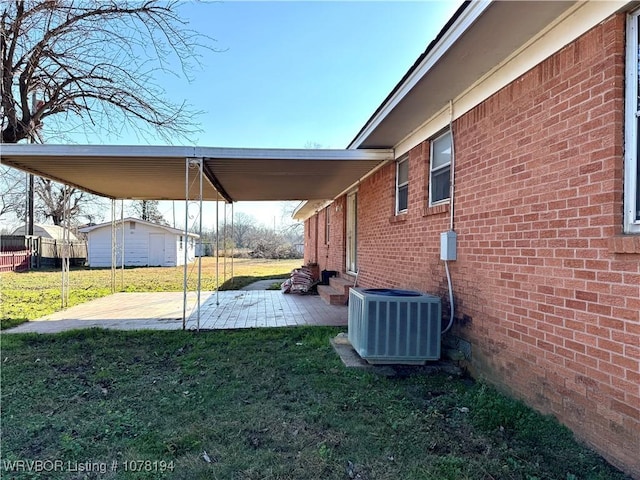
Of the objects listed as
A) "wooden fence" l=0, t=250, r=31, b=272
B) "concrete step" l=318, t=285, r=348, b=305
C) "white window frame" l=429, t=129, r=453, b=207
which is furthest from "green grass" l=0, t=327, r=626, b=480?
"wooden fence" l=0, t=250, r=31, b=272

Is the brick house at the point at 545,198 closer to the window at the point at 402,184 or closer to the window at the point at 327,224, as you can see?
the window at the point at 402,184

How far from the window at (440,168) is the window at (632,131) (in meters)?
2.40

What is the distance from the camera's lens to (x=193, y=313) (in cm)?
815

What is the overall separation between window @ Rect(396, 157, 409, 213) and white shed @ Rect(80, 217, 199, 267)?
2136 centimetres

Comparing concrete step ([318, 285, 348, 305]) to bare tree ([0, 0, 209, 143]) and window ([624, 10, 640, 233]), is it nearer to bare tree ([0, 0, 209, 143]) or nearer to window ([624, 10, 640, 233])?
bare tree ([0, 0, 209, 143])

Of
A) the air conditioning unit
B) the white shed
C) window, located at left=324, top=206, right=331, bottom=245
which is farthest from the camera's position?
the white shed

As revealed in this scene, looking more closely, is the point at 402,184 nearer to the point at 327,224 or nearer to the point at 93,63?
the point at 93,63

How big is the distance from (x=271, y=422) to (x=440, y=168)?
3.70 metres

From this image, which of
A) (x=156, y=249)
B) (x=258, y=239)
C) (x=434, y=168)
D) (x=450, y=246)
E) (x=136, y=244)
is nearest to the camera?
(x=450, y=246)

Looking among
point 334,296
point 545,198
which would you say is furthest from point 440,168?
point 334,296

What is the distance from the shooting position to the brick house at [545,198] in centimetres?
241

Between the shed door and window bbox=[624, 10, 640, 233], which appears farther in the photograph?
the shed door

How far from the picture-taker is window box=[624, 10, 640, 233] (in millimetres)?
2366

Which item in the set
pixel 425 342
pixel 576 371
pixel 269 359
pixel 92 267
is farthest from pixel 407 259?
pixel 92 267
